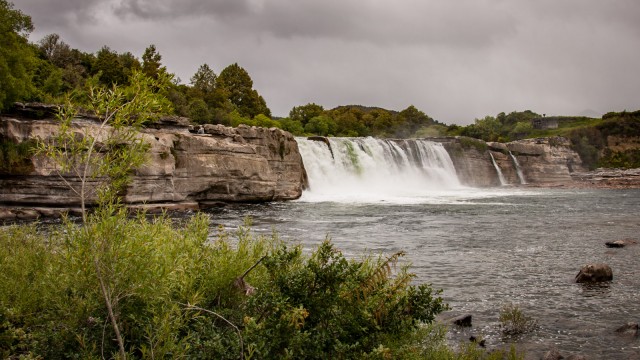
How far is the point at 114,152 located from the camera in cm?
461

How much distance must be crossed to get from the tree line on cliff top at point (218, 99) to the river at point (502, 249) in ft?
26.7

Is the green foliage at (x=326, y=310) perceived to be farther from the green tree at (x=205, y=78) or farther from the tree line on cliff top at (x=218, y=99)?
the green tree at (x=205, y=78)

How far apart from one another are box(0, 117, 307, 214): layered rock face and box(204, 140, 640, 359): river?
1.73 meters

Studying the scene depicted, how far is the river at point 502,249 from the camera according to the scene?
8836 millimetres

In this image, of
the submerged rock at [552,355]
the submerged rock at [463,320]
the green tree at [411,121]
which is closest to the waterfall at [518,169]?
the green tree at [411,121]

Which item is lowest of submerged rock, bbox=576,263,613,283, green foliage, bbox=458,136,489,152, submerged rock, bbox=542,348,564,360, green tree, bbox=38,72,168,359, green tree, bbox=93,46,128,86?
submerged rock, bbox=542,348,564,360

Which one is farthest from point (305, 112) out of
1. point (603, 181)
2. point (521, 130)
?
point (521, 130)

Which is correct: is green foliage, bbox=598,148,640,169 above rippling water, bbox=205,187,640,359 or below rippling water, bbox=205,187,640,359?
above

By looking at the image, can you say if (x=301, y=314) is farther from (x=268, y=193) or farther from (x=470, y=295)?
(x=268, y=193)

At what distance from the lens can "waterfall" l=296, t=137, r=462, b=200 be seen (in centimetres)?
3925

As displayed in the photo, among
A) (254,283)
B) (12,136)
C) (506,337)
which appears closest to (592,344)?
(506,337)

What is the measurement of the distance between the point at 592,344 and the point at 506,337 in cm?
142

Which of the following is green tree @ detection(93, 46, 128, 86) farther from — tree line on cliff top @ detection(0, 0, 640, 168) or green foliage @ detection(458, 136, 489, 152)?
green foliage @ detection(458, 136, 489, 152)

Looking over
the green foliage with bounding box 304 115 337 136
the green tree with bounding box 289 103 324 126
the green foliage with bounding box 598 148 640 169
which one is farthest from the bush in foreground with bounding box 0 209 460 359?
the green foliage with bounding box 598 148 640 169
